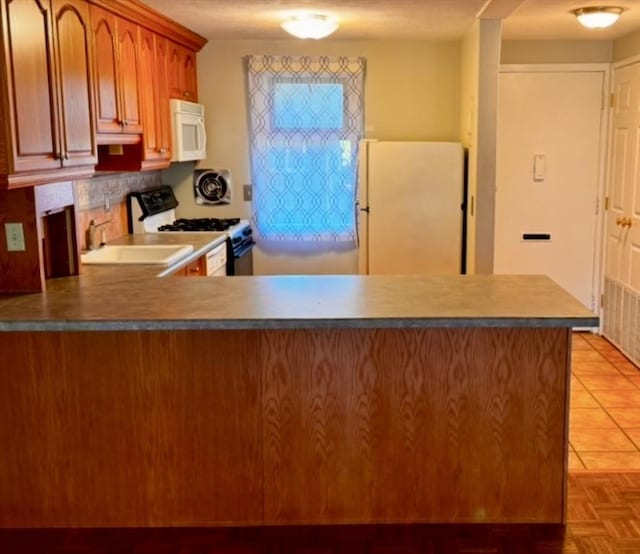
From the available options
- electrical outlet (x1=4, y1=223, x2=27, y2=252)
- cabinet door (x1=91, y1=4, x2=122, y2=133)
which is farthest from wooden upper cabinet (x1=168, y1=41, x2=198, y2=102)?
electrical outlet (x1=4, y1=223, x2=27, y2=252)

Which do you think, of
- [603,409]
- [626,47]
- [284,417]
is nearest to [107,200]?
[284,417]

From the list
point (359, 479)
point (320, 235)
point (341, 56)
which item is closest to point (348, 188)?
point (320, 235)

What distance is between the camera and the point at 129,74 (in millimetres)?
3797

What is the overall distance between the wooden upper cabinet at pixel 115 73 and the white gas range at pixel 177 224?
81 cm

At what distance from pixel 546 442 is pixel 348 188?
9.45 feet

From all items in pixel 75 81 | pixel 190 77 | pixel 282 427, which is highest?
pixel 190 77

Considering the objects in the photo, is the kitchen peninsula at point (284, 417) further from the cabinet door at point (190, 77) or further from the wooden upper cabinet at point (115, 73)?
the cabinet door at point (190, 77)

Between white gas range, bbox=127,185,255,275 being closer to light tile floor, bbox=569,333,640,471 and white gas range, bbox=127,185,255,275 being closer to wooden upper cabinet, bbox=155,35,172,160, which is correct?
wooden upper cabinet, bbox=155,35,172,160

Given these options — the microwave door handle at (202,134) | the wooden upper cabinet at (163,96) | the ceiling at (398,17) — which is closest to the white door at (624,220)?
the ceiling at (398,17)

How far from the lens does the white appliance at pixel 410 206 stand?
4715mm

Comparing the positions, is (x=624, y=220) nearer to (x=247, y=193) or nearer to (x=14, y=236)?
(x=247, y=193)

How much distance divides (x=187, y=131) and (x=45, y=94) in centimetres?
211

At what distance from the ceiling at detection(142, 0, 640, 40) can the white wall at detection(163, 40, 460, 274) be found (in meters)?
0.13

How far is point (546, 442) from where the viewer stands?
262 cm
